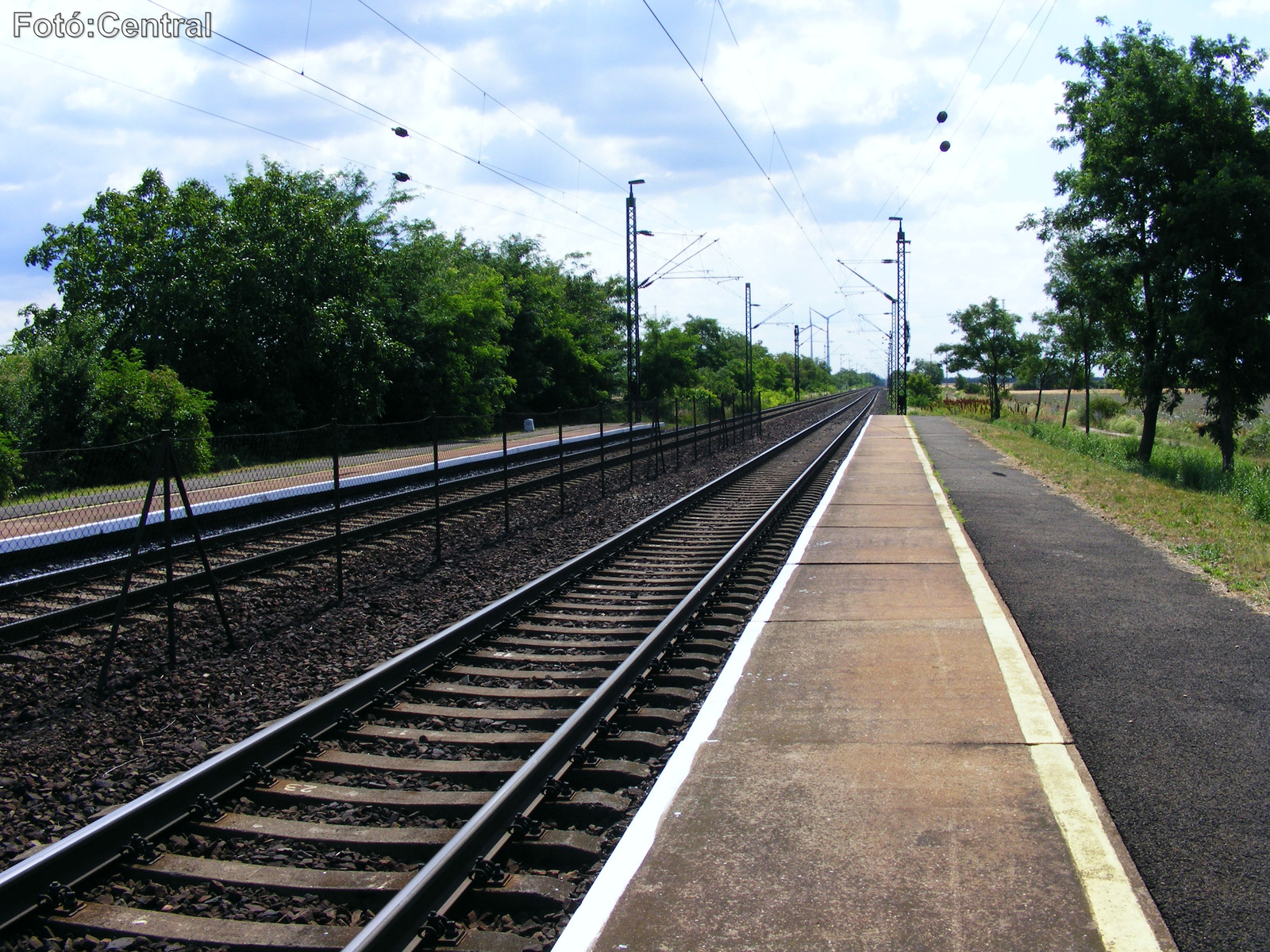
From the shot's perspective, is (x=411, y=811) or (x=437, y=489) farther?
(x=437, y=489)

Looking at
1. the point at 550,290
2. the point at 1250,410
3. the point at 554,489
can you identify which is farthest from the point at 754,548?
the point at 550,290

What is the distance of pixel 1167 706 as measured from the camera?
5.44 metres

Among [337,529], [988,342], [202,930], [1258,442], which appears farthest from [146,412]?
[988,342]

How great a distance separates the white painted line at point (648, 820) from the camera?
337 centimetres

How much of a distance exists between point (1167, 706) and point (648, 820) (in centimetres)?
341

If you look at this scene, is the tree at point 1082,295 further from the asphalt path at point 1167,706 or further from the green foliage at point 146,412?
the green foliage at point 146,412

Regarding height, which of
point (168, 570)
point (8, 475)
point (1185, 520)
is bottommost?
point (1185, 520)

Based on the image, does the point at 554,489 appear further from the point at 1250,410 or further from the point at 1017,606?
the point at 1250,410

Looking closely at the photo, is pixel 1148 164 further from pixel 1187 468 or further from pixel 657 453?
pixel 657 453

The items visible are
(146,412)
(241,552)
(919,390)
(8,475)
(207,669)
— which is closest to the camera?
(207,669)

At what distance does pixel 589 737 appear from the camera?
5.14 metres

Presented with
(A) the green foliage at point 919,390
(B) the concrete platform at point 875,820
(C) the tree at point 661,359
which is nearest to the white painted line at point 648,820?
(B) the concrete platform at point 875,820

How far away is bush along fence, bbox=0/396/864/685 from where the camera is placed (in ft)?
26.9

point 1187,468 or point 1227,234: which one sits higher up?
point 1227,234
